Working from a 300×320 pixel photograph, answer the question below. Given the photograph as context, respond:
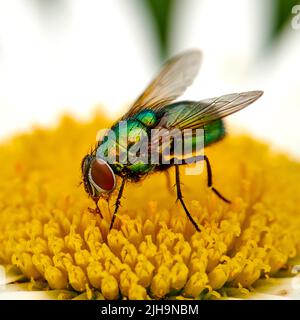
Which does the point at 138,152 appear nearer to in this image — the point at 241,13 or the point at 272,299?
the point at 272,299

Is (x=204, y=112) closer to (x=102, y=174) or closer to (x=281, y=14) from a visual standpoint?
(x=102, y=174)

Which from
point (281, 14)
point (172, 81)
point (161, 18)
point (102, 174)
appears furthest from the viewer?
point (161, 18)

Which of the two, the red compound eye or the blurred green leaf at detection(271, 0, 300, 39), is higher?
the blurred green leaf at detection(271, 0, 300, 39)

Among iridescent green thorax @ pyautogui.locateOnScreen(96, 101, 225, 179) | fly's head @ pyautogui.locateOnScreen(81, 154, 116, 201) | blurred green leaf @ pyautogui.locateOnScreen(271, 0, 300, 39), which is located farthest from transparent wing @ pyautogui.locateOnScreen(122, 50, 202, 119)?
blurred green leaf @ pyautogui.locateOnScreen(271, 0, 300, 39)

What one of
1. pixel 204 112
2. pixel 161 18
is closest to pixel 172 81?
pixel 204 112

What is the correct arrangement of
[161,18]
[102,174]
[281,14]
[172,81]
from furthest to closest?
[161,18]
[281,14]
[172,81]
[102,174]

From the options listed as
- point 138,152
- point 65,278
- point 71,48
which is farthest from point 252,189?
point 71,48

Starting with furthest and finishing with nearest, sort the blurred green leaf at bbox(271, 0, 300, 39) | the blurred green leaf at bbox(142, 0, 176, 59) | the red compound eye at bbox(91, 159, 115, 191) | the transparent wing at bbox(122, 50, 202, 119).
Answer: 1. the blurred green leaf at bbox(142, 0, 176, 59)
2. the blurred green leaf at bbox(271, 0, 300, 39)
3. the transparent wing at bbox(122, 50, 202, 119)
4. the red compound eye at bbox(91, 159, 115, 191)

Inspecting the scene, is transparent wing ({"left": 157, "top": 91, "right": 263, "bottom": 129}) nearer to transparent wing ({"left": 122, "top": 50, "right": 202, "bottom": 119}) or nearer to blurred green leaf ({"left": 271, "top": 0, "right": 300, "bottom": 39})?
transparent wing ({"left": 122, "top": 50, "right": 202, "bottom": 119})

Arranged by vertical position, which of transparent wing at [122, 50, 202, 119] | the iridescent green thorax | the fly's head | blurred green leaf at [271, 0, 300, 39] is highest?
blurred green leaf at [271, 0, 300, 39]
